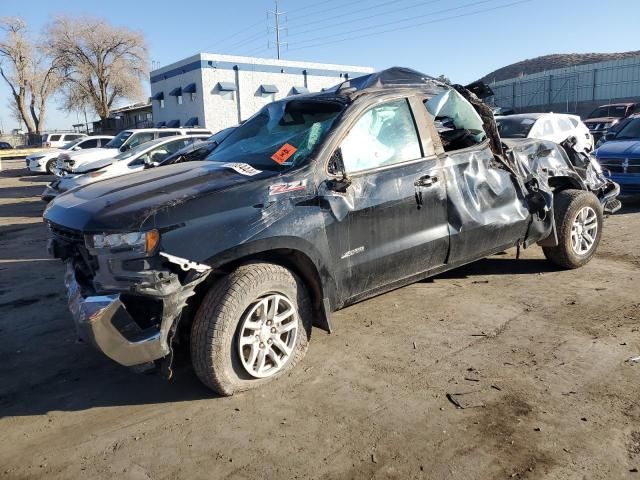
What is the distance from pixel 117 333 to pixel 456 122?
346 cm

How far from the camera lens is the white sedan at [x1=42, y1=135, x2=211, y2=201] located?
1054cm

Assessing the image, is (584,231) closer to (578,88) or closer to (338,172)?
(338,172)

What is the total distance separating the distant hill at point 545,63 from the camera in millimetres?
65312

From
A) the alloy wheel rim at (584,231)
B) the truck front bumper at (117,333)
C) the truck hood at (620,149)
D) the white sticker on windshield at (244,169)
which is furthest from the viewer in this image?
the truck hood at (620,149)

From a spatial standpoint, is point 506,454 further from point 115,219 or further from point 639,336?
point 115,219

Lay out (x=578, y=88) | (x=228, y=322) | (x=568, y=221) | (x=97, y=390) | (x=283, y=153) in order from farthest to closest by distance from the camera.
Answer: (x=578, y=88), (x=568, y=221), (x=283, y=153), (x=97, y=390), (x=228, y=322)

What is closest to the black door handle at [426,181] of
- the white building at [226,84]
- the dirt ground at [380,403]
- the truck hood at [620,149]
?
the dirt ground at [380,403]

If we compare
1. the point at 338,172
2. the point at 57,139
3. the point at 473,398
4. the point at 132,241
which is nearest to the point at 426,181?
the point at 338,172

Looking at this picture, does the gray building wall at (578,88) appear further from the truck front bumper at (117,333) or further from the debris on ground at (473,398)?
the truck front bumper at (117,333)

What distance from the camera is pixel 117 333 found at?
304cm

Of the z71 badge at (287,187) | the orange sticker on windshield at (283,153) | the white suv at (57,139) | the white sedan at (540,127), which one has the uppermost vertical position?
the white suv at (57,139)

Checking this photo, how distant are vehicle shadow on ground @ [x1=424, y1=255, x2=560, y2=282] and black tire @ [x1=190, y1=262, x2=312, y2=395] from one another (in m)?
2.69

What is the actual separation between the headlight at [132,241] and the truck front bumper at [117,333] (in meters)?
0.29

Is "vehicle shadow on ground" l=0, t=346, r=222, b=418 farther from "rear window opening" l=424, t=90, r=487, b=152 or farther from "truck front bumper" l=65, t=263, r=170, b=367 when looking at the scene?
"rear window opening" l=424, t=90, r=487, b=152
